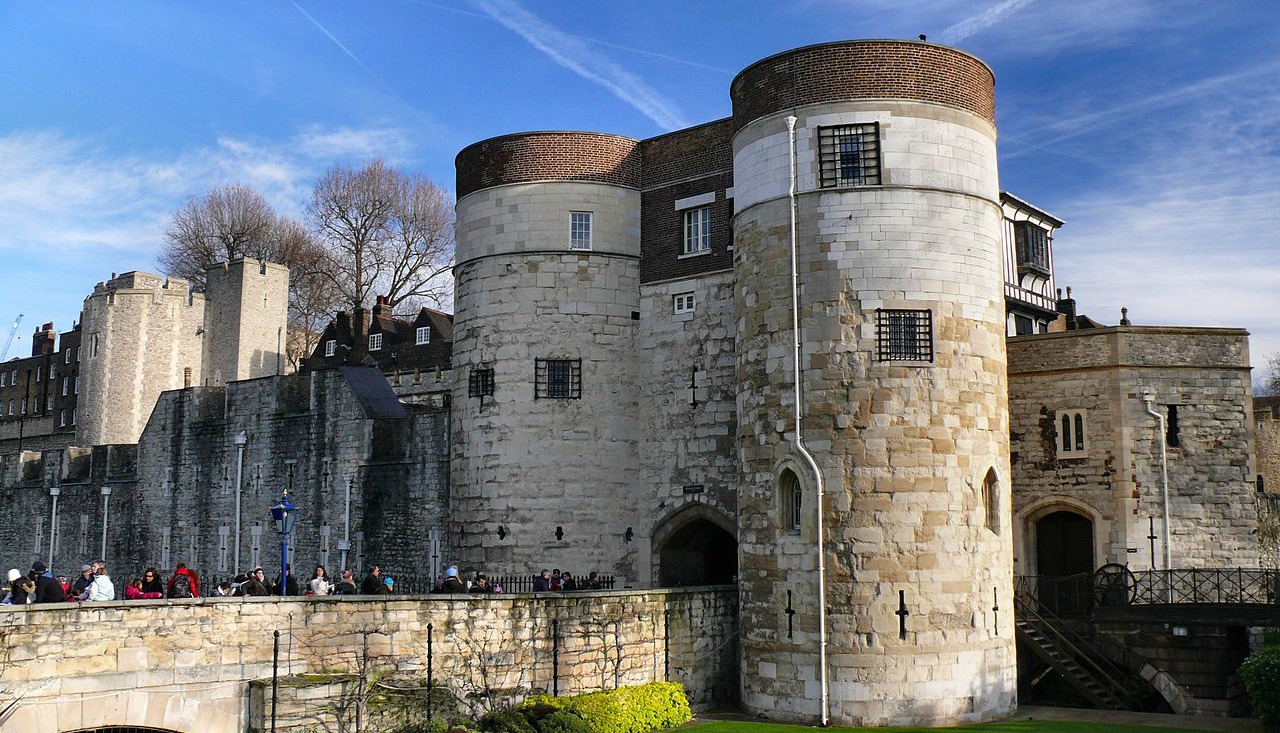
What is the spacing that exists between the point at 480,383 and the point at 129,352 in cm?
3236

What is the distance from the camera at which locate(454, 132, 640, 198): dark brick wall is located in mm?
26359

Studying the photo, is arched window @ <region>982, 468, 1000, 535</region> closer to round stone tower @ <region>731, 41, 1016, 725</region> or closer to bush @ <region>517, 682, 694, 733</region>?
round stone tower @ <region>731, 41, 1016, 725</region>

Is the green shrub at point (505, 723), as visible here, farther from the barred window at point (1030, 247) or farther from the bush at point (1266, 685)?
the barred window at point (1030, 247)

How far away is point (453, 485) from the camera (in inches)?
1046

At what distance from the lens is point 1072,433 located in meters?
24.8

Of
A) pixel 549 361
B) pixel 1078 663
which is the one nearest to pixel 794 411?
pixel 549 361

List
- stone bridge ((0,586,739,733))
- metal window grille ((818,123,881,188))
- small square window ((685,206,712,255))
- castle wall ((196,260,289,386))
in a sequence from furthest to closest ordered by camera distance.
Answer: castle wall ((196,260,289,386)) < small square window ((685,206,712,255)) < metal window grille ((818,123,881,188)) < stone bridge ((0,586,739,733))

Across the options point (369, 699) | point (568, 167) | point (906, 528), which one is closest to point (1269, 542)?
point (906, 528)

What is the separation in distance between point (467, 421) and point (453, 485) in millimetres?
1515

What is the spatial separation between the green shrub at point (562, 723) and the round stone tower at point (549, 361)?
300 inches

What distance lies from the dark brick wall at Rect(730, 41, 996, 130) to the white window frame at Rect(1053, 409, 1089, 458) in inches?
274

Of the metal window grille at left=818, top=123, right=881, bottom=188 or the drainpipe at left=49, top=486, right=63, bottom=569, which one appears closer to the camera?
the metal window grille at left=818, top=123, right=881, bottom=188

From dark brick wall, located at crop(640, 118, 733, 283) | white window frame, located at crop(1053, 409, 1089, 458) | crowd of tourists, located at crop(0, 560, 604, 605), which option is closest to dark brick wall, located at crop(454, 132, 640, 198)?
dark brick wall, located at crop(640, 118, 733, 283)

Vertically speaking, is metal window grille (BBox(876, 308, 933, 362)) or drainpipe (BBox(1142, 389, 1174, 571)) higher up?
metal window grille (BBox(876, 308, 933, 362))
